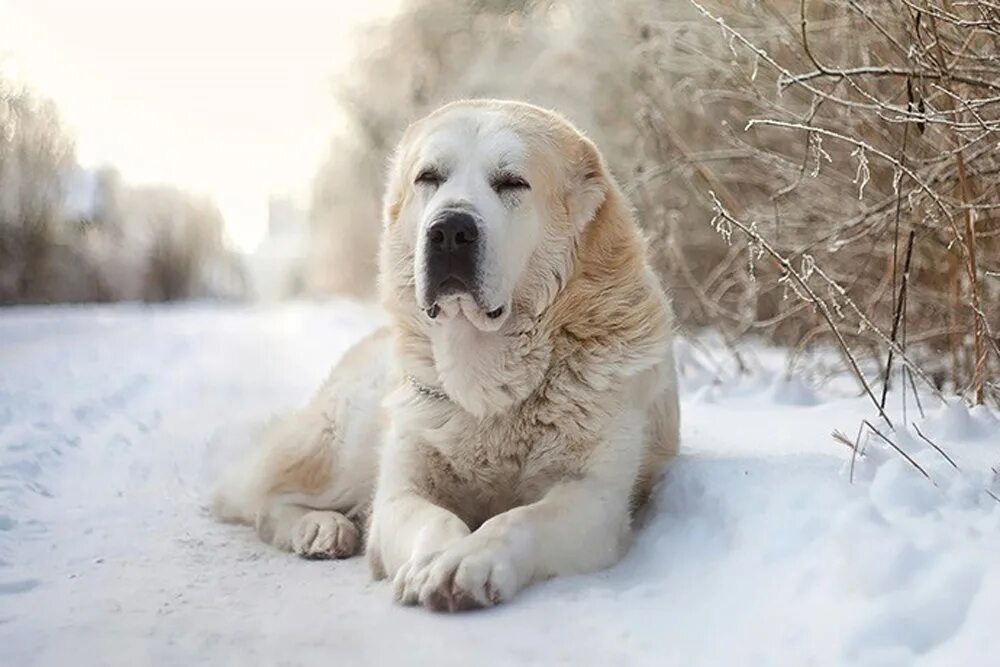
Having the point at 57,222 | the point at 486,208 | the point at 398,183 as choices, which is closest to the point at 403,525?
the point at 486,208

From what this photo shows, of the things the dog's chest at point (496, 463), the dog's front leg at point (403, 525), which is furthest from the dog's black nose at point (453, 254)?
the dog's front leg at point (403, 525)

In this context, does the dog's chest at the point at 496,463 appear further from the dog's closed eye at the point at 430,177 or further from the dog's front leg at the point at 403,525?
the dog's closed eye at the point at 430,177

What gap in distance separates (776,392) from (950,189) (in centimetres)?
165

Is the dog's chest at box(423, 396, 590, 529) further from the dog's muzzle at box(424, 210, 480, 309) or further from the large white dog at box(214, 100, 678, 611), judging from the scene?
the dog's muzzle at box(424, 210, 480, 309)

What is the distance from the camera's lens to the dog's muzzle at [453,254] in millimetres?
2678

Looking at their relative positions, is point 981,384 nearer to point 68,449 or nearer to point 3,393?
point 68,449

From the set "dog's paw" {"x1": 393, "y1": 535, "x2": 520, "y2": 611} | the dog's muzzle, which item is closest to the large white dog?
the dog's muzzle

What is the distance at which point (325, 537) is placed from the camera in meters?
3.11

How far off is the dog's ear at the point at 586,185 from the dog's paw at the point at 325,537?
1298 millimetres

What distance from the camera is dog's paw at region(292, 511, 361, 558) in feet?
10.1

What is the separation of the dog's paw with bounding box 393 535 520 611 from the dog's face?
0.81 m

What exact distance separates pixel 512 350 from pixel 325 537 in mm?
911

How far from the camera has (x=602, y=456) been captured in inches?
110

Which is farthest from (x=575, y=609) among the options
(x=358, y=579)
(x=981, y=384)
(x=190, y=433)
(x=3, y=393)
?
(x=3, y=393)
